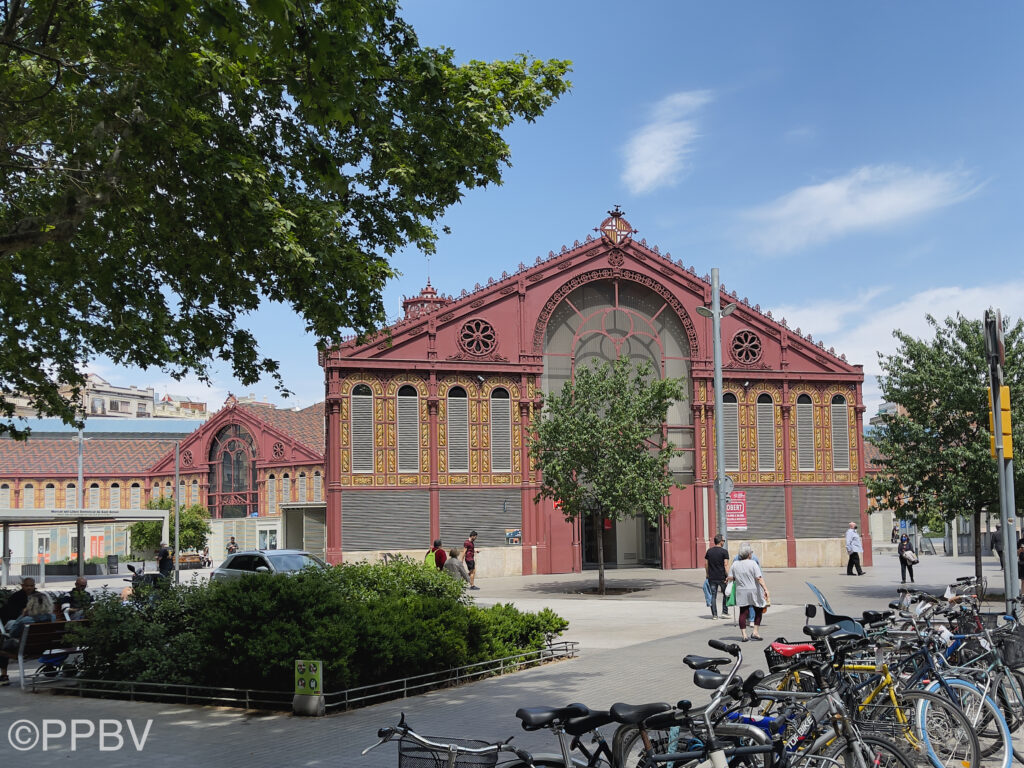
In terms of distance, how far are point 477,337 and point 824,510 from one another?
1502cm

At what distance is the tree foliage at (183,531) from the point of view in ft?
181

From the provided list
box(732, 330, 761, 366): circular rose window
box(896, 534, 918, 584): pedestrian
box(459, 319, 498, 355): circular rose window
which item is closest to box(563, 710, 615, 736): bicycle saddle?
box(896, 534, 918, 584): pedestrian

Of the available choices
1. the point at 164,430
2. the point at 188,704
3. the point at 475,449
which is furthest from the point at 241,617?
the point at 164,430

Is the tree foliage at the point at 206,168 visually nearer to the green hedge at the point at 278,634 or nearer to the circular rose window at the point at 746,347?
the green hedge at the point at 278,634

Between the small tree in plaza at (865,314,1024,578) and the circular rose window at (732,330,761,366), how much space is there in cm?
1367

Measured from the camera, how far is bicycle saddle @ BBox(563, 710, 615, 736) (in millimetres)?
5398

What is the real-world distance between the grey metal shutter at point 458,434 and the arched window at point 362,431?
110 inches

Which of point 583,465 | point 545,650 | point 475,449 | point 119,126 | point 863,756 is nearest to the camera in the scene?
point 863,756

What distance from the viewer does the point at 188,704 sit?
1216cm

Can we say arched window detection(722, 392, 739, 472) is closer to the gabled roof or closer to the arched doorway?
the arched doorway

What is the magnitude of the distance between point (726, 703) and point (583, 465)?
21.7 metres

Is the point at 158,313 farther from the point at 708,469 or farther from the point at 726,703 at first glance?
the point at 708,469

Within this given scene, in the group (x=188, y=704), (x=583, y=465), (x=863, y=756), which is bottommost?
(x=188, y=704)

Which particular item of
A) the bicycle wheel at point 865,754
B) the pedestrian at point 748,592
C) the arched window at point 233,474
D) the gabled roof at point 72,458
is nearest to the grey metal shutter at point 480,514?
the pedestrian at point 748,592
